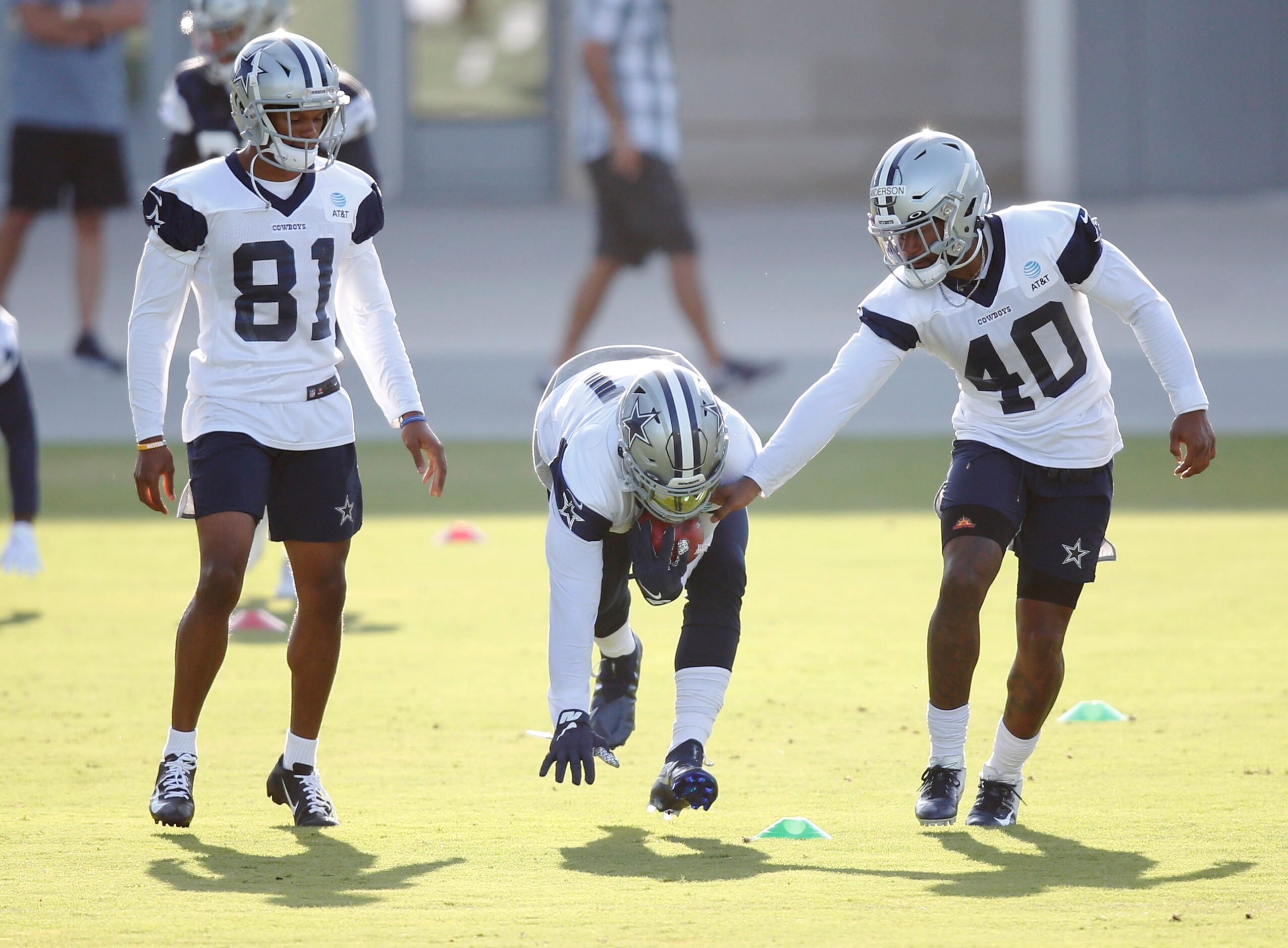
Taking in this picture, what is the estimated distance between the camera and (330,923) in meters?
3.88

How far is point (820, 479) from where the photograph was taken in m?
9.99

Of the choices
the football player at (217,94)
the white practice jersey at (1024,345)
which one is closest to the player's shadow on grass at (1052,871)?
the white practice jersey at (1024,345)

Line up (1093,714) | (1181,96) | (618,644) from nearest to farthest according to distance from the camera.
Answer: (618,644)
(1093,714)
(1181,96)

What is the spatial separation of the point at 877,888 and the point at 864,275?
12.2 metres

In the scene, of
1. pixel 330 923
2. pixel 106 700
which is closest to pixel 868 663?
pixel 106 700

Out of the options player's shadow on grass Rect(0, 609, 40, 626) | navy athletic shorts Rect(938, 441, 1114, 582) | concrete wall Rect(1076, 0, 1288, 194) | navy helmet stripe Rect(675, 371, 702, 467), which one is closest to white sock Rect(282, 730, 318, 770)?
navy helmet stripe Rect(675, 371, 702, 467)

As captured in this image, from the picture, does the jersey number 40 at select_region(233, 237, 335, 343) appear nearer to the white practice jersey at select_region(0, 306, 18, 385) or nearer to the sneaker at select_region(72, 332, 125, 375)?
the white practice jersey at select_region(0, 306, 18, 385)

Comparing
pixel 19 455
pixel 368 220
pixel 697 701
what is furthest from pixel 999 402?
pixel 19 455

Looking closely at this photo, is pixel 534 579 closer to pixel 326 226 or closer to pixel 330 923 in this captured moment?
pixel 326 226

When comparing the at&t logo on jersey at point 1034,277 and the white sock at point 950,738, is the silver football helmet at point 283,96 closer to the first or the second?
the at&t logo on jersey at point 1034,277

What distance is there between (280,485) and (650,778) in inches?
48.3

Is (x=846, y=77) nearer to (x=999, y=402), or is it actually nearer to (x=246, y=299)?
(x=999, y=402)

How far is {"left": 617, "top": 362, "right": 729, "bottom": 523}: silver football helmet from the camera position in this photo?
4.40 m

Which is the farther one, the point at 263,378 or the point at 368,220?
the point at 368,220
